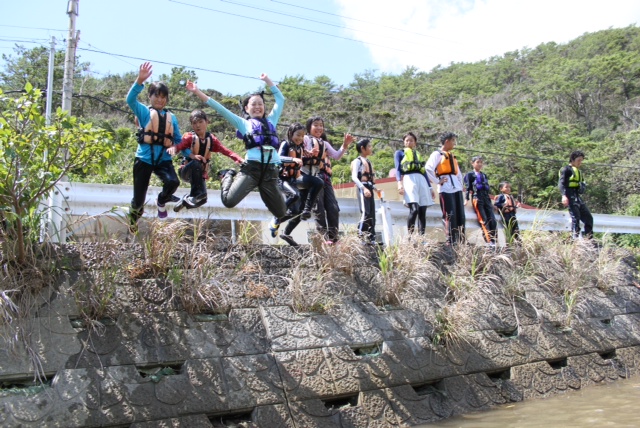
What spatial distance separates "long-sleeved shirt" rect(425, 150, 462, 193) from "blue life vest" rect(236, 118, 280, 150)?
2.96 meters

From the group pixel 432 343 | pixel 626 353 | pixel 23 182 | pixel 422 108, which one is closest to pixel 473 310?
pixel 432 343

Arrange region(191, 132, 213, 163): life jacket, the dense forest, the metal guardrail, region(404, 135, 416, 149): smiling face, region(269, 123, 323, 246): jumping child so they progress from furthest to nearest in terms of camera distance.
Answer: the dense forest < region(404, 135, 416, 149): smiling face < region(269, 123, 323, 246): jumping child < region(191, 132, 213, 163): life jacket < the metal guardrail

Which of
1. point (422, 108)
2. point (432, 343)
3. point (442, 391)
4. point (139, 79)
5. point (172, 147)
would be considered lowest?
point (442, 391)

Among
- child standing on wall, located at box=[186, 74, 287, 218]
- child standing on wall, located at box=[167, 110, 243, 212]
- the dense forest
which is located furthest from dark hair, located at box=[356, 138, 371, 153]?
the dense forest

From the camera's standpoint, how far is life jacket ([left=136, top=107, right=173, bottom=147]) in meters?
5.86

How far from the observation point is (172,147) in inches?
241

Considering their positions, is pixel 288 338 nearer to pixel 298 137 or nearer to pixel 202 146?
pixel 202 146

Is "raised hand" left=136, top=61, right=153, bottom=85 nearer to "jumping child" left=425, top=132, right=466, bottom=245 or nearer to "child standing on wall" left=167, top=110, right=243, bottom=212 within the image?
"child standing on wall" left=167, top=110, right=243, bottom=212

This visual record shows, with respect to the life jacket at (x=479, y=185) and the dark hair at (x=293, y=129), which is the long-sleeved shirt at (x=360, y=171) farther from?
the life jacket at (x=479, y=185)

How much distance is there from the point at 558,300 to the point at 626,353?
1.09 meters

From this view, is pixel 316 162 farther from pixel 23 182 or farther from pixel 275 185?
pixel 23 182

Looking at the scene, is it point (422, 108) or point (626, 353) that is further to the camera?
point (422, 108)

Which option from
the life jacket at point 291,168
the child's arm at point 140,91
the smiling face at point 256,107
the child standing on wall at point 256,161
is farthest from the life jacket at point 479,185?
the child's arm at point 140,91

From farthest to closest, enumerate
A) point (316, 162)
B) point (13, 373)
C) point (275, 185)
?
point (316, 162) < point (275, 185) < point (13, 373)
